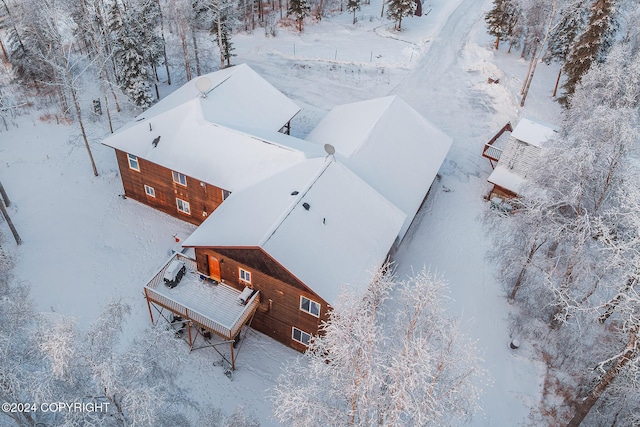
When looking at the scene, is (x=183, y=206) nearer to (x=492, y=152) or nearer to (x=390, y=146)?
(x=390, y=146)

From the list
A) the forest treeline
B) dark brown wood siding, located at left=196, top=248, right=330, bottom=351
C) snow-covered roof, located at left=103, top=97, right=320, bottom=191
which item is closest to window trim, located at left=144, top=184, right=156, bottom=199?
snow-covered roof, located at left=103, top=97, right=320, bottom=191

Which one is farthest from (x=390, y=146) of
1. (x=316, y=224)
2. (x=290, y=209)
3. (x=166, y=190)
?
(x=166, y=190)

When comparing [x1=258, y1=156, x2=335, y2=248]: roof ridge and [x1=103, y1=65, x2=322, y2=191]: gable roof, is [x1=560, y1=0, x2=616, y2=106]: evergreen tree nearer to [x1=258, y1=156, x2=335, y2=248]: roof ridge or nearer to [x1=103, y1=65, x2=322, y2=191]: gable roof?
[x1=258, y1=156, x2=335, y2=248]: roof ridge

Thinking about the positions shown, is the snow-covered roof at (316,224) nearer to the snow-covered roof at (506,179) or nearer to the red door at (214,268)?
the red door at (214,268)

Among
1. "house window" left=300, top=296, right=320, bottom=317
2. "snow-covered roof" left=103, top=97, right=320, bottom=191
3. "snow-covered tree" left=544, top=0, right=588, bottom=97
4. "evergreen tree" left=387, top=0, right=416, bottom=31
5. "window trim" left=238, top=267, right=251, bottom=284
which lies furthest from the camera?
"evergreen tree" left=387, top=0, right=416, bottom=31

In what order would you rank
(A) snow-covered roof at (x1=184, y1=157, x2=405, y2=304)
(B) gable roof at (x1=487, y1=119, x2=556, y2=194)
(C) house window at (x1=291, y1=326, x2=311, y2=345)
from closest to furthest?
(A) snow-covered roof at (x1=184, y1=157, x2=405, y2=304)
(C) house window at (x1=291, y1=326, x2=311, y2=345)
(B) gable roof at (x1=487, y1=119, x2=556, y2=194)

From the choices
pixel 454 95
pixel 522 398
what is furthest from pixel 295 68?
pixel 522 398
